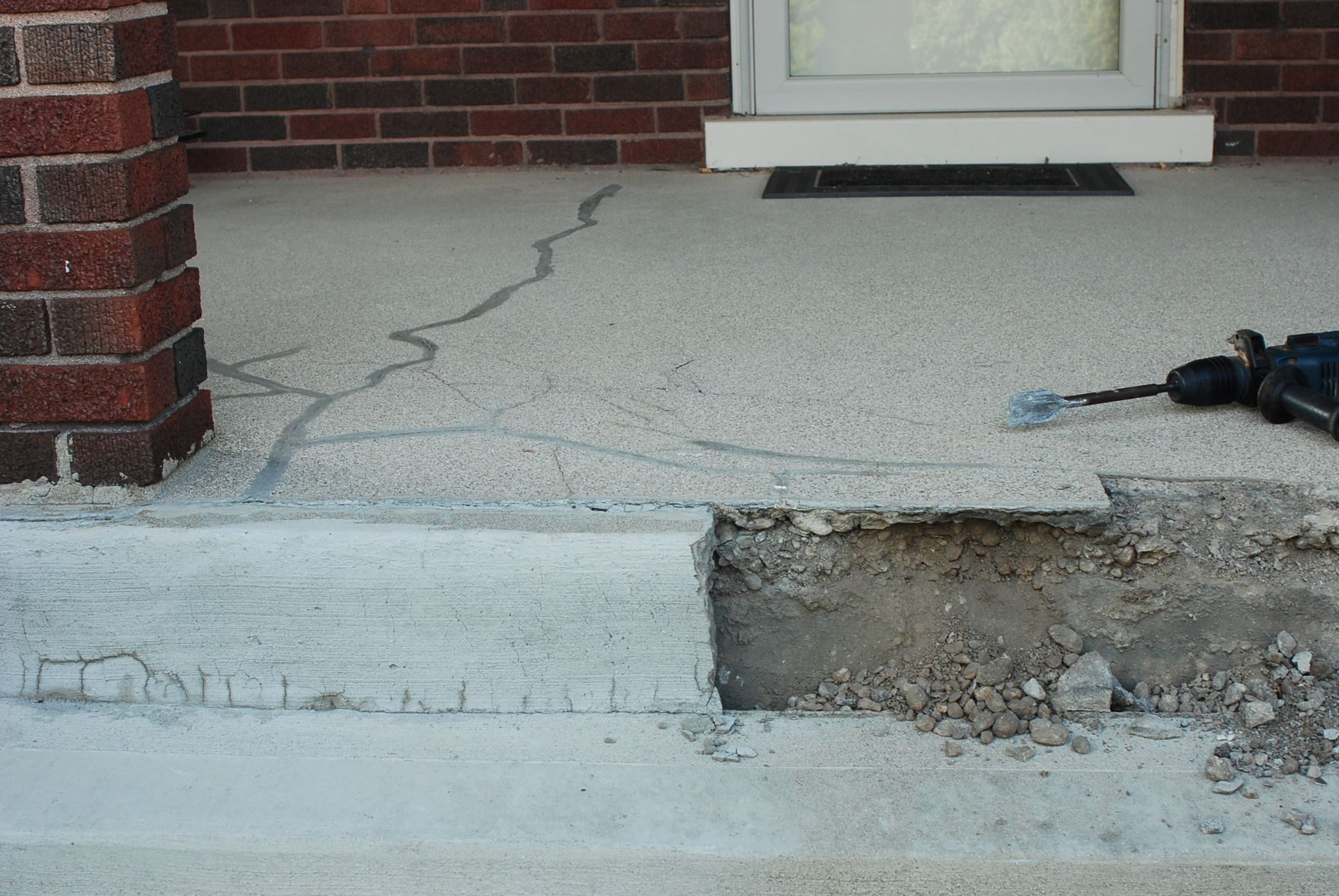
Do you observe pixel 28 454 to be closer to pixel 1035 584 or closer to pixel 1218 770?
pixel 1035 584

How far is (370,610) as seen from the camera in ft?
6.69

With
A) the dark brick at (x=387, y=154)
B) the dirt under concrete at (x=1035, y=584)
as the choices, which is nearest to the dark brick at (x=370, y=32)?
the dark brick at (x=387, y=154)

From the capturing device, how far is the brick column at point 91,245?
2.00 metres

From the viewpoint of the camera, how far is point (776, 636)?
2168 mm

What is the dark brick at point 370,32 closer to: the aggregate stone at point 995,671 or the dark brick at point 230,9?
the dark brick at point 230,9

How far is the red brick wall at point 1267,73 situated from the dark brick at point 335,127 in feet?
10.6

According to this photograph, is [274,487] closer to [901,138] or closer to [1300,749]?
[1300,749]

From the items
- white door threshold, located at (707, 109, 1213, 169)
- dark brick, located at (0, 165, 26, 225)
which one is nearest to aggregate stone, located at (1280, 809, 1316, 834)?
dark brick, located at (0, 165, 26, 225)

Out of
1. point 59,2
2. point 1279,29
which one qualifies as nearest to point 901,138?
point 1279,29

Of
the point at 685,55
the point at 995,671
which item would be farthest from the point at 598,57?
the point at 995,671

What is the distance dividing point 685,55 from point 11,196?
3.40 metres

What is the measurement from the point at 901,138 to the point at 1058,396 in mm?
2753

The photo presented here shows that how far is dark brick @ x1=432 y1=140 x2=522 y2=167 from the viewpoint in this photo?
5.23 meters

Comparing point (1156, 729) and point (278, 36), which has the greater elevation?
point (278, 36)
